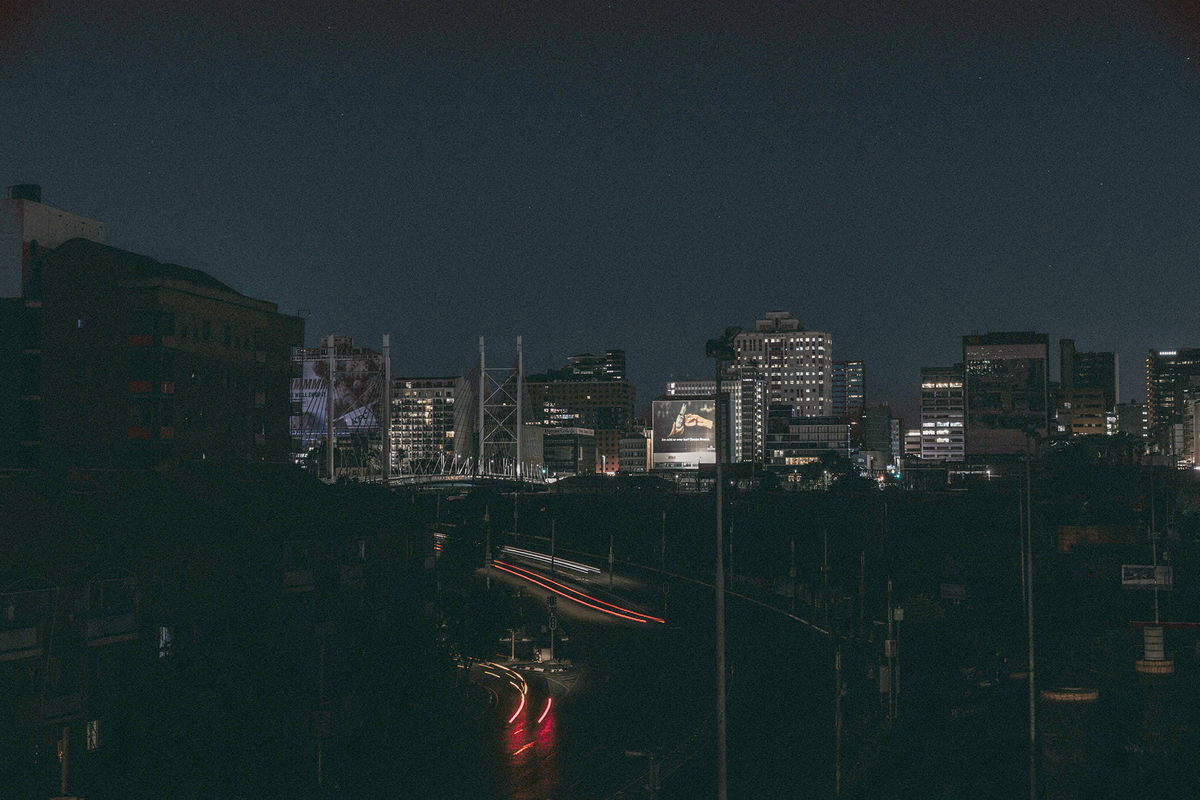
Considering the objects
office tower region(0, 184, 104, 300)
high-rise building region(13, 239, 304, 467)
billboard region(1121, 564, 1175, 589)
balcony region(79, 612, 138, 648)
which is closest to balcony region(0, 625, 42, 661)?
balcony region(79, 612, 138, 648)

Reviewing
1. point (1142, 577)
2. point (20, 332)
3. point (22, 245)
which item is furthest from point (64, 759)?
point (1142, 577)

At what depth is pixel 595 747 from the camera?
41656mm

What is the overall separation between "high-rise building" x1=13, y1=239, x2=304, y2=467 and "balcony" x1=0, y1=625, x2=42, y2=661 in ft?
101

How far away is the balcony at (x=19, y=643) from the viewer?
33906 millimetres

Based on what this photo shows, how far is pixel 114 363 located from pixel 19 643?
117ft

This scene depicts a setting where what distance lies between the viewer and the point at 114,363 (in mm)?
67312

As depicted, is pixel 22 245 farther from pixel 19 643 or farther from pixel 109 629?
pixel 19 643

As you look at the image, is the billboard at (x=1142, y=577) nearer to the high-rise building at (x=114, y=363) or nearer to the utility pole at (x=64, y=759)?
the utility pole at (x=64, y=759)

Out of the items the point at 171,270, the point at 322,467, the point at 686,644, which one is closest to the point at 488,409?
the point at 322,467

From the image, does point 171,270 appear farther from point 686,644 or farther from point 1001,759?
point 1001,759

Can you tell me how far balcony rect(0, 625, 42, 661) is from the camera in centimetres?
3391

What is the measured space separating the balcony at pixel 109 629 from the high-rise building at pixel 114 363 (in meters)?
27.8

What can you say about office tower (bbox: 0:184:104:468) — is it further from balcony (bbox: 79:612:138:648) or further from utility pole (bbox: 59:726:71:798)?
utility pole (bbox: 59:726:71:798)

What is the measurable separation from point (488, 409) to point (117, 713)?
456 ft
